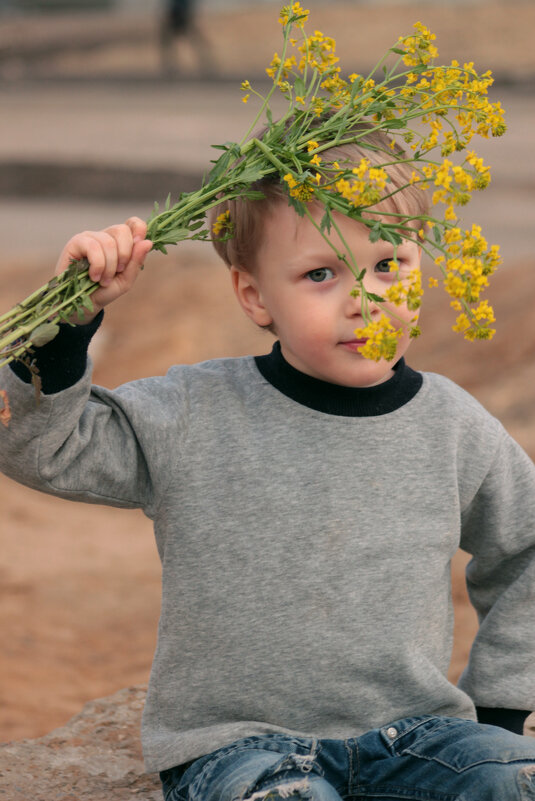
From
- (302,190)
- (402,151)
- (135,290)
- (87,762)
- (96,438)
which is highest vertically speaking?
(135,290)

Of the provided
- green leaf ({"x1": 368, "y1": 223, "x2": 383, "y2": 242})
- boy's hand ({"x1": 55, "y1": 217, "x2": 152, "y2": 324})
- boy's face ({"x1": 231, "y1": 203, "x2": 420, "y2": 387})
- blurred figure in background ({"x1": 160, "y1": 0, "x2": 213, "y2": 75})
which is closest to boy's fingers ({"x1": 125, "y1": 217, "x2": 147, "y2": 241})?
boy's hand ({"x1": 55, "y1": 217, "x2": 152, "y2": 324})

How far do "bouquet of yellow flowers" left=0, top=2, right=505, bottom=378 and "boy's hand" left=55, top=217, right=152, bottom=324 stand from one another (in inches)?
0.9

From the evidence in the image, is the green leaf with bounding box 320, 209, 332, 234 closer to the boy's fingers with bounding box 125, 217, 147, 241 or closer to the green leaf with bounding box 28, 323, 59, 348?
the boy's fingers with bounding box 125, 217, 147, 241

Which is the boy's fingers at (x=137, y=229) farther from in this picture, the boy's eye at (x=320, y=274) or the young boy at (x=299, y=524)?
the boy's eye at (x=320, y=274)

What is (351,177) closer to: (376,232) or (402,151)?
(376,232)

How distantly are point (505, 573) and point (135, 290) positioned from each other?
6.15 meters

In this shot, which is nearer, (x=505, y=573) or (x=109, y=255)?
(x=109, y=255)

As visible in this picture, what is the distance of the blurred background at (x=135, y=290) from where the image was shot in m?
4.41

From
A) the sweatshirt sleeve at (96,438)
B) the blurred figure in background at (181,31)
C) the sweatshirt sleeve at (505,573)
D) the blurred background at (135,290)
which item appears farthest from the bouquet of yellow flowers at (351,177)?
the blurred figure in background at (181,31)

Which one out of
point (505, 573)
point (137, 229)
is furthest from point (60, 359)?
point (505, 573)

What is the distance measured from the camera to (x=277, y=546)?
6.72ft

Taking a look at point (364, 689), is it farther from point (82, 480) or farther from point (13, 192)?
point (13, 192)

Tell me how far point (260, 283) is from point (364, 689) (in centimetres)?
77

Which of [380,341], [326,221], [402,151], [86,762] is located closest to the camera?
[380,341]
